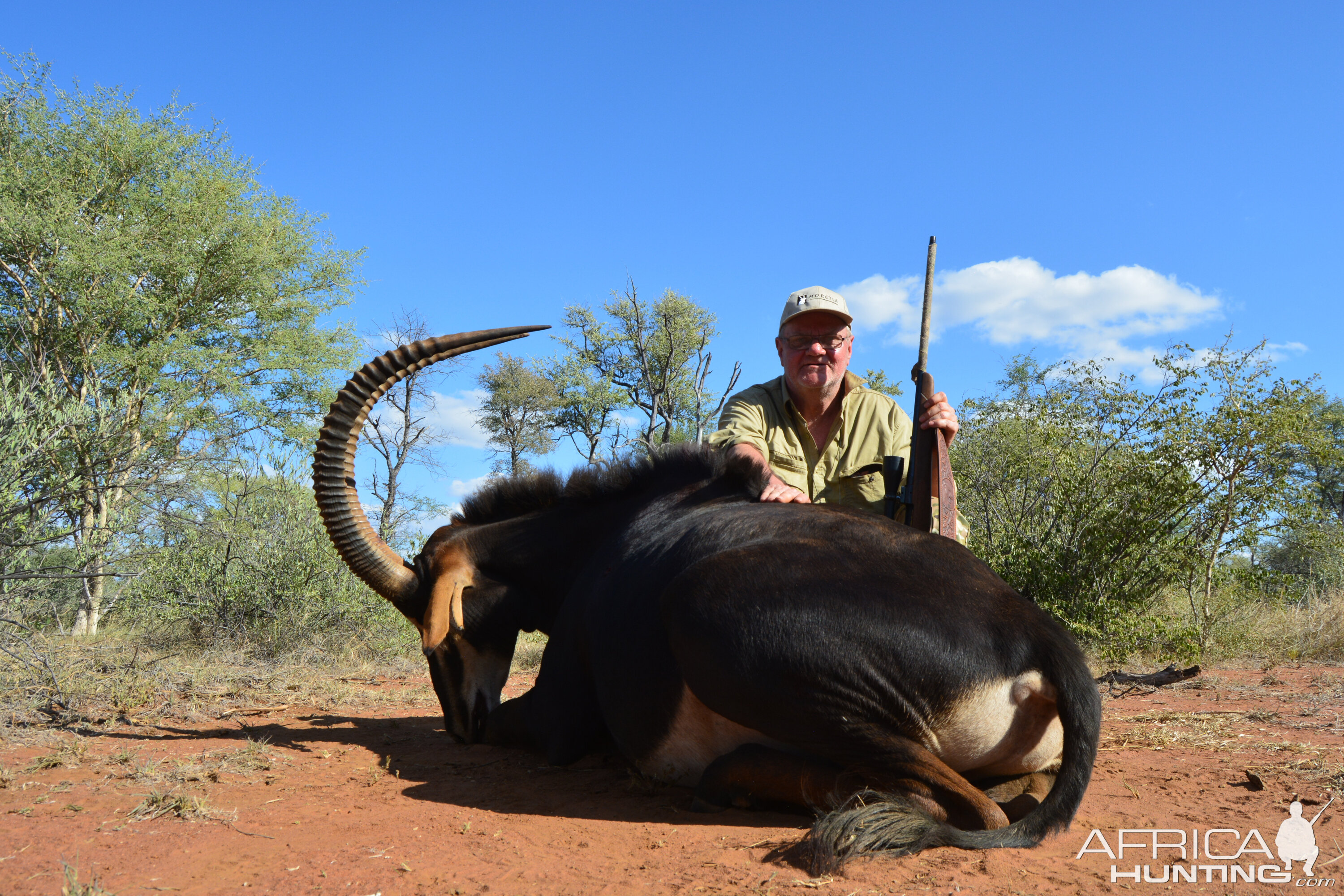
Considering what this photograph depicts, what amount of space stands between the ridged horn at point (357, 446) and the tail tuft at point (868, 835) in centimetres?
285

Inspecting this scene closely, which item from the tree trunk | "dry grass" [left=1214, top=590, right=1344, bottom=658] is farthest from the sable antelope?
"dry grass" [left=1214, top=590, right=1344, bottom=658]

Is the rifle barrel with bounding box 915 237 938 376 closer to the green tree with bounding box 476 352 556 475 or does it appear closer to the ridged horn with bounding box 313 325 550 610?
the ridged horn with bounding box 313 325 550 610

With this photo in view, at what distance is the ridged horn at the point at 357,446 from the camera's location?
4.54 m

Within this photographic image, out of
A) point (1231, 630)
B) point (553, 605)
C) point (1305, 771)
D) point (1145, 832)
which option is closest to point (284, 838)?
point (553, 605)

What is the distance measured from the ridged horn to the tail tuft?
285 centimetres

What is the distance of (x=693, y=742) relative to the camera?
3.46m

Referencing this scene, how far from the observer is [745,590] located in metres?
3.19

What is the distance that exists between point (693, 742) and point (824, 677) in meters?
0.74

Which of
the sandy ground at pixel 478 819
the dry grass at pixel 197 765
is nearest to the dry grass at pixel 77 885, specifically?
the sandy ground at pixel 478 819

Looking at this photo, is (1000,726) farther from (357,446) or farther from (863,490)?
(357,446)

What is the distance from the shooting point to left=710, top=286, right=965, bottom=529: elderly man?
5434 millimetres

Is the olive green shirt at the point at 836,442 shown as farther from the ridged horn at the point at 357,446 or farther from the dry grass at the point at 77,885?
the dry grass at the point at 77,885

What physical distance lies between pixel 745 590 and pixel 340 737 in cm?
303

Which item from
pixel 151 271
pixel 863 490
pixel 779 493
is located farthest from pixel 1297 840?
pixel 151 271
